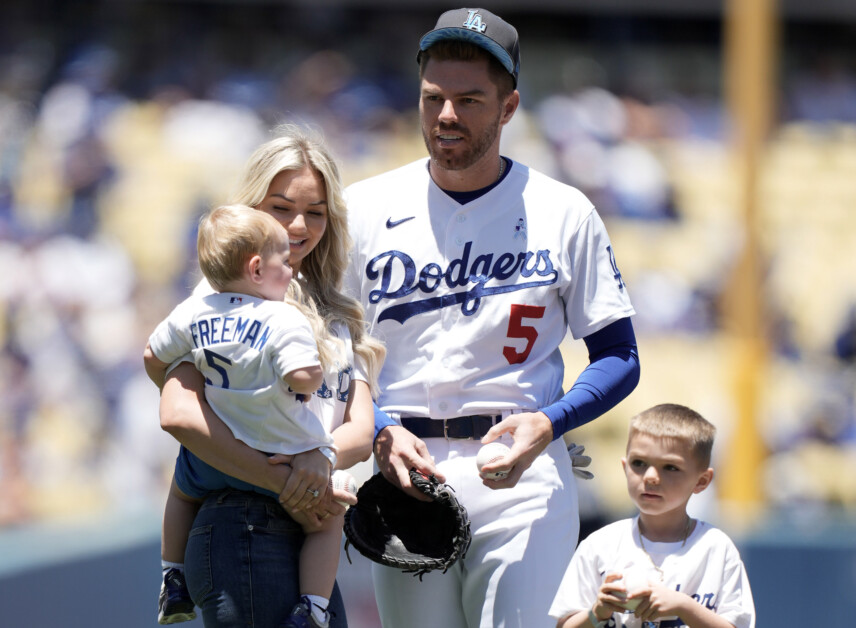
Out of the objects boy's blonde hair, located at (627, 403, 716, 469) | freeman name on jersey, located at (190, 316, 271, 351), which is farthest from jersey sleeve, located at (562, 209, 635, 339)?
freeman name on jersey, located at (190, 316, 271, 351)

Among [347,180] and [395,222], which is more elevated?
[347,180]

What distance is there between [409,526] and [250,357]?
71 centimetres

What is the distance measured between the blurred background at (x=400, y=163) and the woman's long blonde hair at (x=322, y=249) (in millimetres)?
1266

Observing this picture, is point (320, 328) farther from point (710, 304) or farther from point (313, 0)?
point (313, 0)

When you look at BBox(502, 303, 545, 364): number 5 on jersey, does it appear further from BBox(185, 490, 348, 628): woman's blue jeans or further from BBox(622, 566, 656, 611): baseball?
BBox(185, 490, 348, 628): woman's blue jeans

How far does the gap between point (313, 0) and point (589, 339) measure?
1129 cm

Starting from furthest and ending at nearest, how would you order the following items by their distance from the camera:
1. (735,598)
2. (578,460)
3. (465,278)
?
1. (578,460)
2. (465,278)
3. (735,598)

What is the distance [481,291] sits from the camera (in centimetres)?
312

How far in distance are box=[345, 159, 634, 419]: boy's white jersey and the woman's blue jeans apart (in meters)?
0.58

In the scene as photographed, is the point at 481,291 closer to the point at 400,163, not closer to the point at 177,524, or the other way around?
the point at 177,524

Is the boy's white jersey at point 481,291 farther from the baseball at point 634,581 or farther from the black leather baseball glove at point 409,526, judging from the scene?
the baseball at point 634,581

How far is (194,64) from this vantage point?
1273cm

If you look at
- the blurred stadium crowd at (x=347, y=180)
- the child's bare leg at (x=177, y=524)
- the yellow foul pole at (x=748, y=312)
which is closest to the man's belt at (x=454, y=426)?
the child's bare leg at (x=177, y=524)

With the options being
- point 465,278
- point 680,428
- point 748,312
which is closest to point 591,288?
point 465,278
